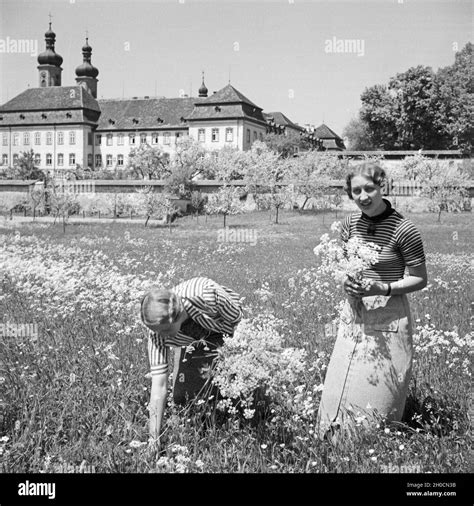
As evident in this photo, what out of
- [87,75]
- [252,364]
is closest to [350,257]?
[252,364]

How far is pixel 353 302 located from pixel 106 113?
308ft

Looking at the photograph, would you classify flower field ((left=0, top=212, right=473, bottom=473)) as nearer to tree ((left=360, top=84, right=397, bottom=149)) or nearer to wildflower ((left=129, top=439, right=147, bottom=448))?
wildflower ((left=129, top=439, right=147, bottom=448))

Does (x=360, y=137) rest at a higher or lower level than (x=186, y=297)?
higher

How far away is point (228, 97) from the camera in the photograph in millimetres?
84438

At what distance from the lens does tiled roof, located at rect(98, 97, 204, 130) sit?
3521 inches

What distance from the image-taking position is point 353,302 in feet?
13.1

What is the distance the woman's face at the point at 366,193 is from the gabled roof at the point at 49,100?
91.8 metres

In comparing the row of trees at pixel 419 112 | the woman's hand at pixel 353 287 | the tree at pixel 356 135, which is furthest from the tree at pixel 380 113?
the woman's hand at pixel 353 287

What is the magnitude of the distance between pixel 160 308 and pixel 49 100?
94733 millimetres

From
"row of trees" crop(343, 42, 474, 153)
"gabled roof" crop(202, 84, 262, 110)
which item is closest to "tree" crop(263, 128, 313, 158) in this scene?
"gabled roof" crop(202, 84, 262, 110)

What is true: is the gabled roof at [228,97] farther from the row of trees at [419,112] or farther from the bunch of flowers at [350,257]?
the bunch of flowers at [350,257]

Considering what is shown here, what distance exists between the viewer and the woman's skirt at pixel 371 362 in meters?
3.92

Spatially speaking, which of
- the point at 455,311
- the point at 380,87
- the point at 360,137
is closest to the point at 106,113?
the point at 360,137

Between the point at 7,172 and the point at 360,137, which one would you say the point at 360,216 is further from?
the point at 360,137
